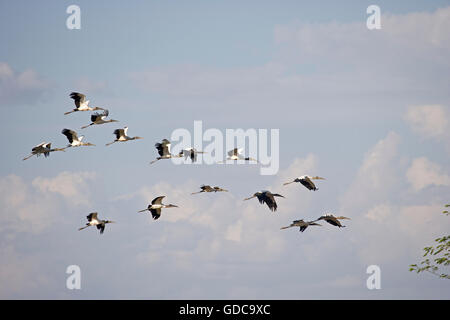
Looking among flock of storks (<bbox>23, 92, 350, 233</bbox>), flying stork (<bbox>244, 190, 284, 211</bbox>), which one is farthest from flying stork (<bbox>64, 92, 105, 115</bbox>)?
flying stork (<bbox>244, 190, 284, 211</bbox>)

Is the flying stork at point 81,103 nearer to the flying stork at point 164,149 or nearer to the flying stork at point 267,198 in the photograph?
the flying stork at point 164,149

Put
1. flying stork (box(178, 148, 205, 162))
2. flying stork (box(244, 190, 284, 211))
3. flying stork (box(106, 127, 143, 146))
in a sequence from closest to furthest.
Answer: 1. flying stork (box(244, 190, 284, 211))
2. flying stork (box(178, 148, 205, 162))
3. flying stork (box(106, 127, 143, 146))

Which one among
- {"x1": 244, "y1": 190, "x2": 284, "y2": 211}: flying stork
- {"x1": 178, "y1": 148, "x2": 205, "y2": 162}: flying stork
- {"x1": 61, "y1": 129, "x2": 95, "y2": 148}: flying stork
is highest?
{"x1": 61, "y1": 129, "x2": 95, "y2": 148}: flying stork

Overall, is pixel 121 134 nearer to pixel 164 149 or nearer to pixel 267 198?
pixel 164 149

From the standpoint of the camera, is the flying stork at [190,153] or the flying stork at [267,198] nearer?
the flying stork at [267,198]

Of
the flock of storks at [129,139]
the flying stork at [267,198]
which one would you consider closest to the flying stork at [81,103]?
the flock of storks at [129,139]

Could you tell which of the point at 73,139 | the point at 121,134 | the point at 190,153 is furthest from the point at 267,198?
the point at 73,139

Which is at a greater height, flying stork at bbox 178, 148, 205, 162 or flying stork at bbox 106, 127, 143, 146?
flying stork at bbox 106, 127, 143, 146

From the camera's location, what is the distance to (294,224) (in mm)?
66750

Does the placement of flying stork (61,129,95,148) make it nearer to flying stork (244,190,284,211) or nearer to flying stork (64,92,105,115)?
flying stork (64,92,105,115)

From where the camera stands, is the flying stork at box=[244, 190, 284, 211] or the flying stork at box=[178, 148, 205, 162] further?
the flying stork at box=[178, 148, 205, 162]
